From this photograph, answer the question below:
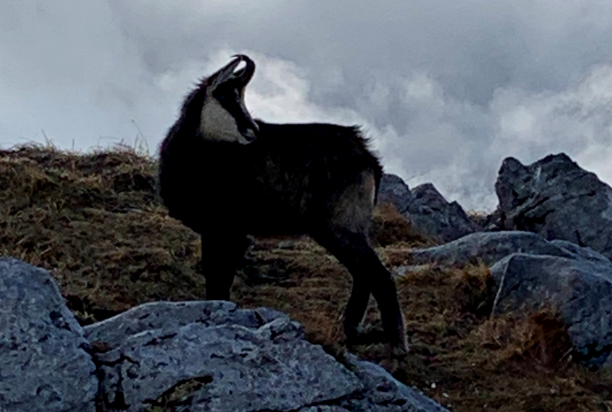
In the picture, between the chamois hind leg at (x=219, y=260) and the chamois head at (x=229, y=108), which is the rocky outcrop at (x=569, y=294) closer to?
the chamois hind leg at (x=219, y=260)

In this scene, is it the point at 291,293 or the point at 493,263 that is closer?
the point at 291,293

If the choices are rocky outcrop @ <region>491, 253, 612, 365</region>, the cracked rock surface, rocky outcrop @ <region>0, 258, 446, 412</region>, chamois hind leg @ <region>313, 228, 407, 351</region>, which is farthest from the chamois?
rocky outcrop @ <region>0, 258, 446, 412</region>

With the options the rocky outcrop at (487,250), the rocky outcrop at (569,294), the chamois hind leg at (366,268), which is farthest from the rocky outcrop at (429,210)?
A: the chamois hind leg at (366,268)

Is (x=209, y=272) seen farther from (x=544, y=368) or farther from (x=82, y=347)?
(x=82, y=347)

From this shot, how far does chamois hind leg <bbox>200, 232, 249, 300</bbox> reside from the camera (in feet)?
25.6

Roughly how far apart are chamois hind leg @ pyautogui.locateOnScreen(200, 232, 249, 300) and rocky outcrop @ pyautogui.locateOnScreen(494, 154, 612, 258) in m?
6.18

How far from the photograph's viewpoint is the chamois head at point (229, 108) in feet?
25.5

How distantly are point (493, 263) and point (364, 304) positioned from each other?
2647mm

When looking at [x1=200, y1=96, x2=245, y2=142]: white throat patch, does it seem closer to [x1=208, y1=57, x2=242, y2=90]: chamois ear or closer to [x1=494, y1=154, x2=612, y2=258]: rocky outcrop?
[x1=208, y1=57, x2=242, y2=90]: chamois ear

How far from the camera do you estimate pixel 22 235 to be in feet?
30.2

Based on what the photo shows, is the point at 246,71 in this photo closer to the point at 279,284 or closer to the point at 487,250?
the point at 279,284

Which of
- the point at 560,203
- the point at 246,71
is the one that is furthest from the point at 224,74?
the point at 560,203

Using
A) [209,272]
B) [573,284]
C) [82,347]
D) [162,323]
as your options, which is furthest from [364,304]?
[82,347]

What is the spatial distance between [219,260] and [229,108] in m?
1.00
